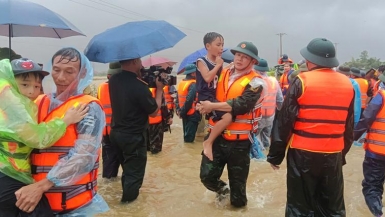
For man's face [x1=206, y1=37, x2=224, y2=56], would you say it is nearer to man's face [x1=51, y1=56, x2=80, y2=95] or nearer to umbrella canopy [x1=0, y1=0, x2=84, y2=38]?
umbrella canopy [x1=0, y1=0, x2=84, y2=38]

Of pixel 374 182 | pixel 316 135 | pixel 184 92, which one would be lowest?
pixel 374 182

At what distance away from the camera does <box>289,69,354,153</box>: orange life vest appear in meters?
3.06

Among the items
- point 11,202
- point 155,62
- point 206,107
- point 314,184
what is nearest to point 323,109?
point 314,184

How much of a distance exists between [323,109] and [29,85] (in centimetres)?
240

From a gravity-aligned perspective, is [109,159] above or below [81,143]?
below

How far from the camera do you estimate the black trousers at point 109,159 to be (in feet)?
17.3

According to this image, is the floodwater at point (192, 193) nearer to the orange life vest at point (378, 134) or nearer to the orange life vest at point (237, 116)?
the orange life vest at point (378, 134)

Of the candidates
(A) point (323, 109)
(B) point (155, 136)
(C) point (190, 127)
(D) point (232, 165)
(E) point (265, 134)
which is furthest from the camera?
(C) point (190, 127)

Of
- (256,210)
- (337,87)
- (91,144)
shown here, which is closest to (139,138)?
(256,210)

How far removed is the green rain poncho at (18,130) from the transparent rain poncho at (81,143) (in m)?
0.15

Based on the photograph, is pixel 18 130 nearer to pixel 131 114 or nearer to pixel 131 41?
pixel 131 41

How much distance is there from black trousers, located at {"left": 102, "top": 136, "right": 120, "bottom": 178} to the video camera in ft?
4.80

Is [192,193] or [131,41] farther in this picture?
[192,193]

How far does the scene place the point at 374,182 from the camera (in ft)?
13.8
